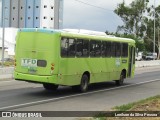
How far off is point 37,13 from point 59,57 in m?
74.0

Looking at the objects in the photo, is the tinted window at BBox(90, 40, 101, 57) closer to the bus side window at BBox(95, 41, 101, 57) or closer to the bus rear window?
the bus side window at BBox(95, 41, 101, 57)

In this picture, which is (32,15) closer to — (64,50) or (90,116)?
(64,50)

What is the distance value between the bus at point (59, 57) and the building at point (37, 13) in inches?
2722

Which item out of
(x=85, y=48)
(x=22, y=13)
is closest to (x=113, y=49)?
(x=85, y=48)

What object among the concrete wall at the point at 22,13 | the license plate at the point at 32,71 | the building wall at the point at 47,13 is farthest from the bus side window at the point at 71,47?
the concrete wall at the point at 22,13

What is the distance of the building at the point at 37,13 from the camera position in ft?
292

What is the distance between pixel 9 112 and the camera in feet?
39.3

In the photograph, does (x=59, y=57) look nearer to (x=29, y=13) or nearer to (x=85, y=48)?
(x=85, y=48)

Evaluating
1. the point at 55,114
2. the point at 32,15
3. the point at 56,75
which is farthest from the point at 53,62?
the point at 32,15

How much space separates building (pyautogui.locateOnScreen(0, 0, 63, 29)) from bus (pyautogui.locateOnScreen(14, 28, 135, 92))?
69.1 meters

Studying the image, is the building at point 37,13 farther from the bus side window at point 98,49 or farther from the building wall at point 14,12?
the bus side window at point 98,49

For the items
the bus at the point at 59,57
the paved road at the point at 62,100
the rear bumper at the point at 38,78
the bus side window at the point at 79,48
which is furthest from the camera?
the bus side window at the point at 79,48

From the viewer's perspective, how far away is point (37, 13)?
89.3m

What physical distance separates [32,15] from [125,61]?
67713 millimetres
